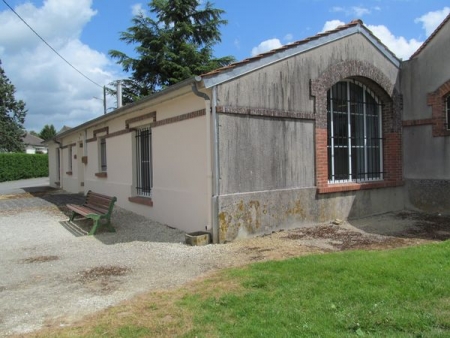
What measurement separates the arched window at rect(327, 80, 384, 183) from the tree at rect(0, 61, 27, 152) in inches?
1649

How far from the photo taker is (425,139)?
393 inches

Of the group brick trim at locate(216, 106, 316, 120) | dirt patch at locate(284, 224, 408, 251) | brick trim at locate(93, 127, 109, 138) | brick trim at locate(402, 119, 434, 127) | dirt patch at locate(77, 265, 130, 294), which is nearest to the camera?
dirt patch at locate(77, 265, 130, 294)

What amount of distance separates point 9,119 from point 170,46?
91.0 feet

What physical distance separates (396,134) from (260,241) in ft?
17.3

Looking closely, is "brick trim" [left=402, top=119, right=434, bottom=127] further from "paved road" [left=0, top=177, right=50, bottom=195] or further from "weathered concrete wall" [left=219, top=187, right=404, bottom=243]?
"paved road" [left=0, top=177, right=50, bottom=195]

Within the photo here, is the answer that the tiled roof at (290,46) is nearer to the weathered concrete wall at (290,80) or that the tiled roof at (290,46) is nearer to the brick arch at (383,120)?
the weathered concrete wall at (290,80)

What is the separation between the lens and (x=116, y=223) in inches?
381

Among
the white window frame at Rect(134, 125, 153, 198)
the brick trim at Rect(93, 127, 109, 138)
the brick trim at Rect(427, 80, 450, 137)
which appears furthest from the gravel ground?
the brick trim at Rect(93, 127, 109, 138)

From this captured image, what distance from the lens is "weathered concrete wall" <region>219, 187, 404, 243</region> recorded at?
7.27 metres

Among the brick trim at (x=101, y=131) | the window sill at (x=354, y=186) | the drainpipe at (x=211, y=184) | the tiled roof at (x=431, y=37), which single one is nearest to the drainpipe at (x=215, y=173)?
the drainpipe at (x=211, y=184)

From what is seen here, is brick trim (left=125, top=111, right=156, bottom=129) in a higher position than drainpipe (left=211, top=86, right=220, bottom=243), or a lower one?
higher

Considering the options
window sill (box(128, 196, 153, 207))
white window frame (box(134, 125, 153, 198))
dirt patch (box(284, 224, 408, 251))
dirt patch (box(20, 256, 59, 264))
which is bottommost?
dirt patch (box(20, 256, 59, 264))

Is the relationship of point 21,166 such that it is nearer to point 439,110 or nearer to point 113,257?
point 113,257

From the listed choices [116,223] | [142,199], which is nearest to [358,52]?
[142,199]
